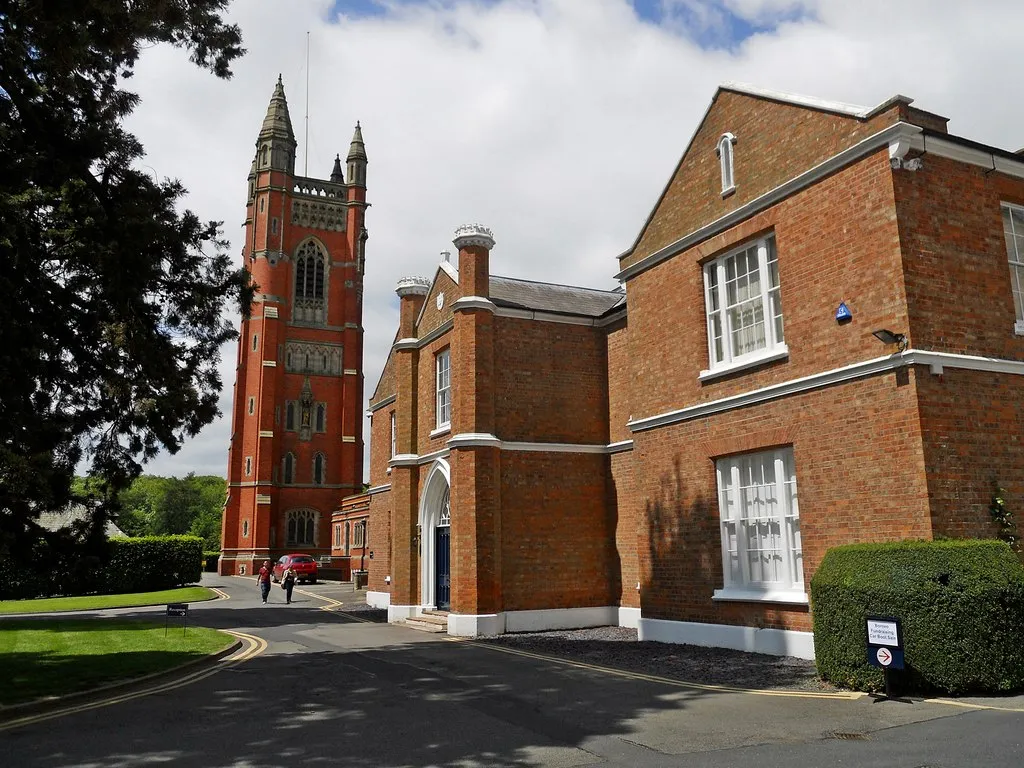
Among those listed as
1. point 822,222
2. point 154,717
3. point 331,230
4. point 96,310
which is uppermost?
point 331,230

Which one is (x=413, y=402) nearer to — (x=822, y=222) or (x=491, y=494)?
(x=491, y=494)

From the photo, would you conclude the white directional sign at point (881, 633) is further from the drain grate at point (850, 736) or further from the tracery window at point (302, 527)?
the tracery window at point (302, 527)

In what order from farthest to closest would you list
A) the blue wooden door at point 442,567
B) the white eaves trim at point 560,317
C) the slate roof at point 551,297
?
the blue wooden door at point 442,567, the slate roof at point 551,297, the white eaves trim at point 560,317

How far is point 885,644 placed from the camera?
8.88m

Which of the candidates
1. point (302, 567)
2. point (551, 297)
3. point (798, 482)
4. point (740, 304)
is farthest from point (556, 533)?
point (302, 567)

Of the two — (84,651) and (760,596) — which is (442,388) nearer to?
(84,651)

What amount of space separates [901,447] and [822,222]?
147 inches

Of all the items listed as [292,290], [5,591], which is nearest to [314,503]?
[292,290]

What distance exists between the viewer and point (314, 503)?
190ft

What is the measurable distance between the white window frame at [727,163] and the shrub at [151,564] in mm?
29822

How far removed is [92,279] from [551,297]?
12559 mm

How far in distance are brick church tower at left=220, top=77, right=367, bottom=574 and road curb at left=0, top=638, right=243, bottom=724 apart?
140 ft

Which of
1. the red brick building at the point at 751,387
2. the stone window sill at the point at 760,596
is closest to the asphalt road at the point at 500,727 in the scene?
the stone window sill at the point at 760,596

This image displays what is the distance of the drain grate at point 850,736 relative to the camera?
7295mm
